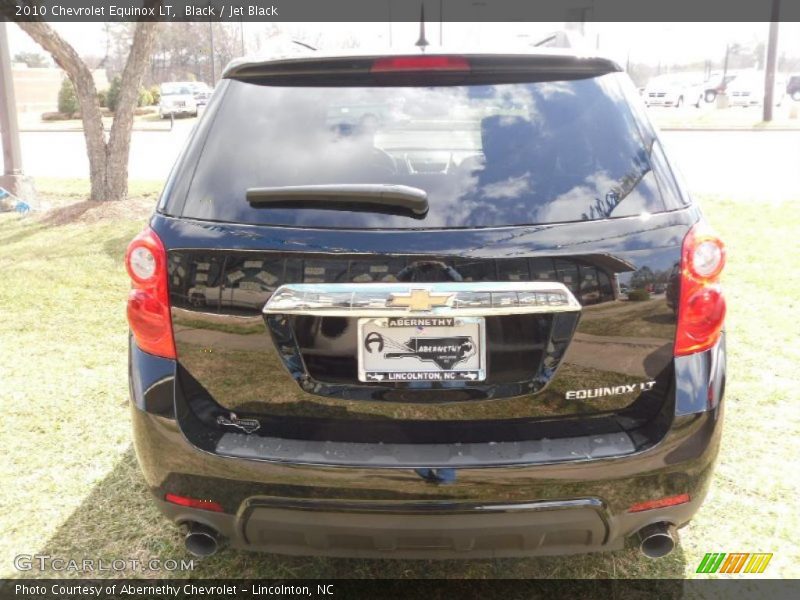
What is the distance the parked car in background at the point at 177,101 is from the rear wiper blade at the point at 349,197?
3824 cm

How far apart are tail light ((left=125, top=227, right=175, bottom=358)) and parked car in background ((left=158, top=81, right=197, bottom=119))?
38.1 meters

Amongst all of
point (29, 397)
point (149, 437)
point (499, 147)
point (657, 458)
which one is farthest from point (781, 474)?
point (29, 397)

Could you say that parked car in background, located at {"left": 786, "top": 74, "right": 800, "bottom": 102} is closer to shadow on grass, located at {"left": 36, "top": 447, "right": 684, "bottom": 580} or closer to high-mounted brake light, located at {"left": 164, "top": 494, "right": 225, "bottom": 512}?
shadow on grass, located at {"left": 36, "top": 447, "right": 684, "bottom": 580}

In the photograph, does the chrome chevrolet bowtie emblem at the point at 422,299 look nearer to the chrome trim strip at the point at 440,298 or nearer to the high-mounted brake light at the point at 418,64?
the chrome trim strip at the point at 440,298

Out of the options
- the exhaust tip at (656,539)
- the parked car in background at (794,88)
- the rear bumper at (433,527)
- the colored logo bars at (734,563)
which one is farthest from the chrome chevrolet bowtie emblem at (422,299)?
the parked car in background at (794,88)

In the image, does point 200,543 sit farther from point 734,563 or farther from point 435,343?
point 734,563

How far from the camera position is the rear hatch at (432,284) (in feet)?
6.26

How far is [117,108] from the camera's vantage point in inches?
400

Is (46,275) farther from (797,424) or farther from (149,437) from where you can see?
(797,424)

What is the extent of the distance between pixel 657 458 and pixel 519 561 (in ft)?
3.18

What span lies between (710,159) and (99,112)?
12436 millimetres

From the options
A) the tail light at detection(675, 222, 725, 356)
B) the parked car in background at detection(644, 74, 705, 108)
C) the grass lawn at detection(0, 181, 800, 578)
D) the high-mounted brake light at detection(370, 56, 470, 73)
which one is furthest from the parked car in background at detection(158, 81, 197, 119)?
the tail light at detection(675, 222, 725, 356)

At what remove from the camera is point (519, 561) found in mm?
2744

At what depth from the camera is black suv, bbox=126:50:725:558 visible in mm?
1920
